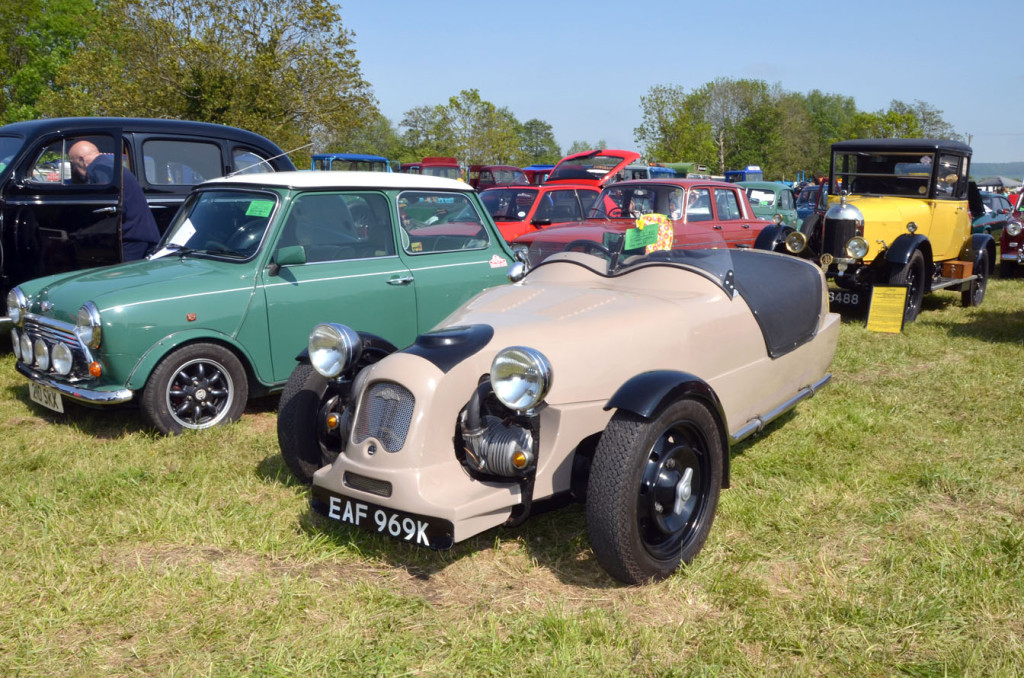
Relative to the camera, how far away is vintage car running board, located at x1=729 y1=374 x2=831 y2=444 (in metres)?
4.14

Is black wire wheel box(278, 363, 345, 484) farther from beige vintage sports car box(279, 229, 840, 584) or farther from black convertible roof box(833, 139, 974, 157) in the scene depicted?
black convertible roof box(833, 139, 974, 157)

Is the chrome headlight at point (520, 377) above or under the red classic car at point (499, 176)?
under

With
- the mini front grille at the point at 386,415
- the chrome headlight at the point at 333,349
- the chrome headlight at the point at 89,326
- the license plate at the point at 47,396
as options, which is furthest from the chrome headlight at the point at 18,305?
the mini front grille at the point at 386,415

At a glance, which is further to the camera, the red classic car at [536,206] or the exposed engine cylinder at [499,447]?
the red classic car at [536,206]

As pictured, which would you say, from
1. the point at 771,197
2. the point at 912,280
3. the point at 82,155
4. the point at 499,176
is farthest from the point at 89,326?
the point at 499,176

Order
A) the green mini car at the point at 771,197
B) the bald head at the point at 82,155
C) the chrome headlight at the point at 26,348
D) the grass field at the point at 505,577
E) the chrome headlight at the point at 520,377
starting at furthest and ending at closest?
the green mini car at the point at 771,197, the bald head at the point at 82,155, the chrome headlight at the point at 26,348, the chrome headlight at the point at 520,377, the grass field at the point at 505,577

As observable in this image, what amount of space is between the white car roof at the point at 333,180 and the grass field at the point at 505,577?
69.6 inches

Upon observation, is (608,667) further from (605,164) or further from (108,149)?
(605,164)

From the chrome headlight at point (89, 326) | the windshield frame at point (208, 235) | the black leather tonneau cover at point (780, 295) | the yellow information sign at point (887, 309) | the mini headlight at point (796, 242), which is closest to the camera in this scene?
the black leather tonneau cover at point (780, 295)

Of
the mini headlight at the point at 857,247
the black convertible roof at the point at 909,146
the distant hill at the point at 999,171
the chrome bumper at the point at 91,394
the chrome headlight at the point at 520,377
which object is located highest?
the distant hill at the point at 999,171

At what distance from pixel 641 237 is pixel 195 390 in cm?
302

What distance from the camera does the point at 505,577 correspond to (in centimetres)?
343

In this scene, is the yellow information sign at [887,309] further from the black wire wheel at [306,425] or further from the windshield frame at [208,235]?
the black wire wheel at [306,425]

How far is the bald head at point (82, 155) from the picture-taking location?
680cm
